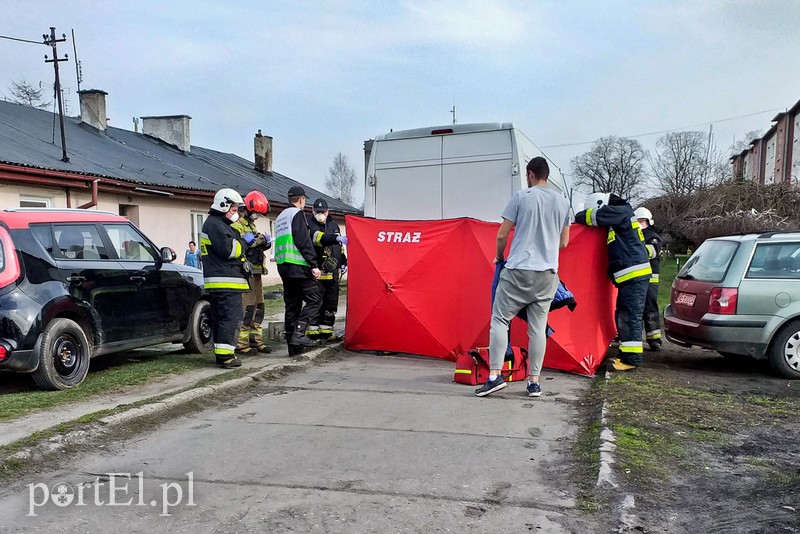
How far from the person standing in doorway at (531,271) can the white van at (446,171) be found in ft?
8.43

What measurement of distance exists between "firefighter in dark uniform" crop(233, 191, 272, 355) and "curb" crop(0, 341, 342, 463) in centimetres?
105

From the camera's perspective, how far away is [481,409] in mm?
5266

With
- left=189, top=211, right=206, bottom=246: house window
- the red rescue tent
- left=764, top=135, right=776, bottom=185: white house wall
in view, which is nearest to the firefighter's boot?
the red rescue tent

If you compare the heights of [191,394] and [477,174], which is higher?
[477,174]

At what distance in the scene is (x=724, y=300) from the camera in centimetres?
667

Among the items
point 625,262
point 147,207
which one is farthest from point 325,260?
point 147,207

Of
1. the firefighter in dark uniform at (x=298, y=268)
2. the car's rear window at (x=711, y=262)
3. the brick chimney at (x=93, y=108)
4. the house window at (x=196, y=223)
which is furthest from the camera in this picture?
the brick chimney at (x=93, y=108)

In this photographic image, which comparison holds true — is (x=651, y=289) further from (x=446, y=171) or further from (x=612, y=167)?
(x=612, y=167)

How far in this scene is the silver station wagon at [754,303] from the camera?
650 cm

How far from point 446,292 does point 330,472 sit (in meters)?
3.85

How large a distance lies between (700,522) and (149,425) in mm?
3906

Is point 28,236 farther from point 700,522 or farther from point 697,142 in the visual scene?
point 697,142

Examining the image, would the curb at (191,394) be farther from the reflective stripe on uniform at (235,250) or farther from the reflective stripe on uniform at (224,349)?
the reflective stripe on uniform at (235,250)

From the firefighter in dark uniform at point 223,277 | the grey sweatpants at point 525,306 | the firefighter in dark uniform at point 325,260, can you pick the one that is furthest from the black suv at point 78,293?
the grey sweatpants at point 525,306
